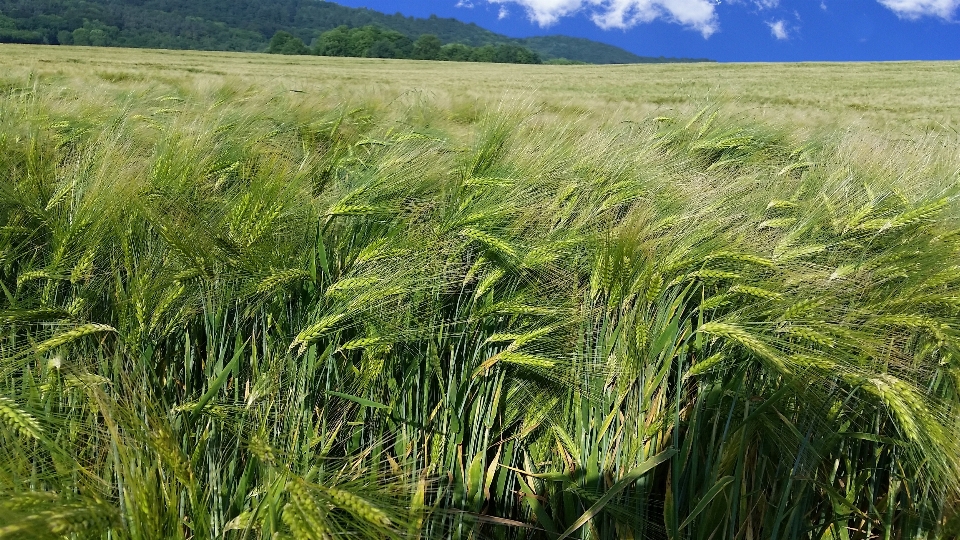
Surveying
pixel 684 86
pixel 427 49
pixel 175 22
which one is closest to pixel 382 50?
pixel 427 49

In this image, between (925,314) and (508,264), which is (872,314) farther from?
(508,264)

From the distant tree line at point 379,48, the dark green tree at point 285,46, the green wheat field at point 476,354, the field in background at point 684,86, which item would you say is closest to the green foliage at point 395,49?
the distant tree line at point 379,48

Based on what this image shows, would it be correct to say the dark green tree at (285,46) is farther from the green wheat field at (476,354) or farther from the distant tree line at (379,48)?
the green wheat field at (476,354)

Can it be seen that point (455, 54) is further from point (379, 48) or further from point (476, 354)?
point (476, 354)

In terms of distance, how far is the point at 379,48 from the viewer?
232 feet

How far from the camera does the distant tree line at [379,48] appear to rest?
70375mm

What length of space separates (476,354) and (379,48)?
75216 mm

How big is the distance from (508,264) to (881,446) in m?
1.00

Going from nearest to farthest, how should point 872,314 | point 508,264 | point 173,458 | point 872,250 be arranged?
point 173,458 → point 872,314 → point 508,264 → point 872,250

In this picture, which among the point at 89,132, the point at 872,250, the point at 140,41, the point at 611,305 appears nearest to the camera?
the point at 611,305

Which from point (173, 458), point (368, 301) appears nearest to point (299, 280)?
point (368, 301)

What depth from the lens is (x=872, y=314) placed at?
137cm

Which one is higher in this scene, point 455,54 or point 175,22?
point 175,22

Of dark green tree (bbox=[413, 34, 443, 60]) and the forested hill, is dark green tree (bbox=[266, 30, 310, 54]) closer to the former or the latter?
the forested hill
